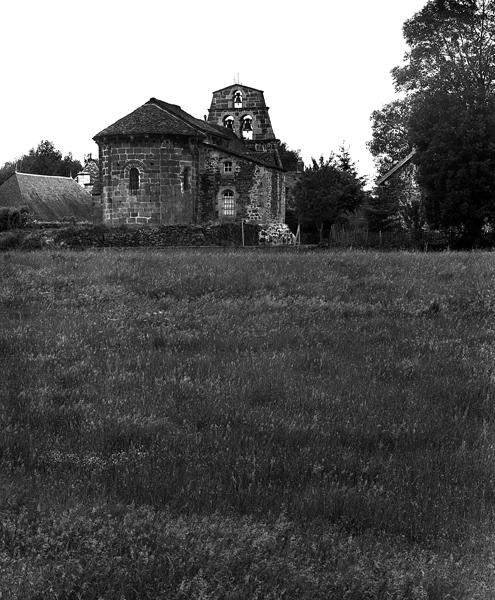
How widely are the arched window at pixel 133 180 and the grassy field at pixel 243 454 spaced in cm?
2509

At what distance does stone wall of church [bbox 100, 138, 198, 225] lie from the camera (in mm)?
35219

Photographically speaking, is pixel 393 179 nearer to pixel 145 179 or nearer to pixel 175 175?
pixel 175 175

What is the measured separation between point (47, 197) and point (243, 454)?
55.0m

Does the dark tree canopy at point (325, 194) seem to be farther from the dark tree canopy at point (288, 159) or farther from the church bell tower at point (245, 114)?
the dark tree canopy at point (288, 159)

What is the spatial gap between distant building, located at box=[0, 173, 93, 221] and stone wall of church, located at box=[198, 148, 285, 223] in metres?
14.1

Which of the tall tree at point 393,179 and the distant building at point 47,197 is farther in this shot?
the distant building at point 47,197

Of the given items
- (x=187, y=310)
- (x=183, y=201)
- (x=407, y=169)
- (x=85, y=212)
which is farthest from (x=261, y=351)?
(x=85, y=212)

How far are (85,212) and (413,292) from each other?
167ft

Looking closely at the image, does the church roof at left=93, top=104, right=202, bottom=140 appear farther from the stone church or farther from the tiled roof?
the tiled roof

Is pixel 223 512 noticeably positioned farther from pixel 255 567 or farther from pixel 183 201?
pixel 183 201

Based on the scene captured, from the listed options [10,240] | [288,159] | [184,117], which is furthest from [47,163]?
[10,240]

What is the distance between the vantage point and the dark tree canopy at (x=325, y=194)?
46156mm

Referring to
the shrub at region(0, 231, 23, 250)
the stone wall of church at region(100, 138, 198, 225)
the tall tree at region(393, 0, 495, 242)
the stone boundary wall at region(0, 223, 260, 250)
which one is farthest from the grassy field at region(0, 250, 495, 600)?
the stone wall of church at region(100, 138, 198, 225)

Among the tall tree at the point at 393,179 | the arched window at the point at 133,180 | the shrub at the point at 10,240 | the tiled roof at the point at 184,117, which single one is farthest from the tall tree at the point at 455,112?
the shrub at the point at 10,240
